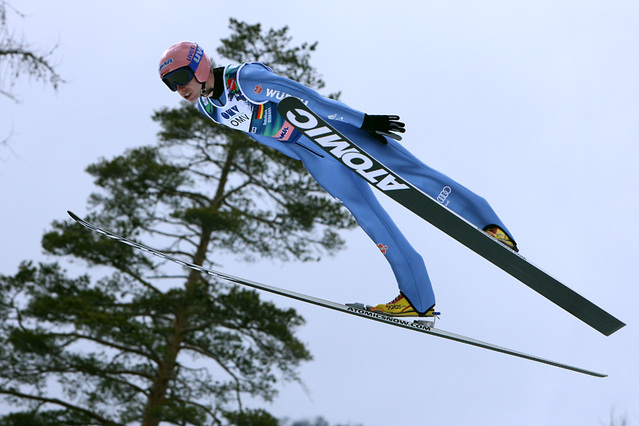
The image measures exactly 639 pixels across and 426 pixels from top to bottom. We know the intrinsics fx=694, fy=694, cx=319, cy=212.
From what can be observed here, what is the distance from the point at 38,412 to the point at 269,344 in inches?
156

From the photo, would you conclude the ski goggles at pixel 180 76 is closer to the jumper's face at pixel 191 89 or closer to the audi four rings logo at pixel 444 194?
the jumper's face at pixel 191 89

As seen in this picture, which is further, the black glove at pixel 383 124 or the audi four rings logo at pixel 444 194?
the audi four rings logo at pixel 444 194

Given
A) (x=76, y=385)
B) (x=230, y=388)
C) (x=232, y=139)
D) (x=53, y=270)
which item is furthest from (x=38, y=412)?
(x=232, y=139)

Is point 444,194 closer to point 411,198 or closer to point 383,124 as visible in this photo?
point 411,198

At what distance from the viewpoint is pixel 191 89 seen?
373cm

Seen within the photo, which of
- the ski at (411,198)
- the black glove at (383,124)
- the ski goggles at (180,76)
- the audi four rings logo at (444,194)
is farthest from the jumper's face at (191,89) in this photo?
the audi four rings logo at (444,194)

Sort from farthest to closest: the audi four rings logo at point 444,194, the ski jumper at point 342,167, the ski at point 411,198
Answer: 1. the audi four rings logo at point 444,194
2. the ski jumper at point 342,167
3. the ski at point 411,198

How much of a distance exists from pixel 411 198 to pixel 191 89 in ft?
4.31

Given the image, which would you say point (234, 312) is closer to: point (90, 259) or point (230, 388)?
point (230, 388)

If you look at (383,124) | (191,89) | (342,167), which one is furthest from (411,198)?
(191,89)

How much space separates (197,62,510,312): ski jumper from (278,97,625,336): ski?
144 mm

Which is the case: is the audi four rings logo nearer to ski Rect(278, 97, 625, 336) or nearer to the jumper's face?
ski Rect(278, 97, 625, 336)

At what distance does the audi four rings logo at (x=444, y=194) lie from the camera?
12.5ft

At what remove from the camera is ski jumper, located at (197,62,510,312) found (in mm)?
3629
